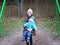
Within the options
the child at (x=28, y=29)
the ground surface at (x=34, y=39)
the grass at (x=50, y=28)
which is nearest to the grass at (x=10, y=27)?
the ground surface at (x=34, y=39)

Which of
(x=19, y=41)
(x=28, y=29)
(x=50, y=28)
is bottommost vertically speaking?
(x=19, y=41)

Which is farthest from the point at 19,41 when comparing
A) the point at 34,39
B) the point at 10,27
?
the point at 10,27

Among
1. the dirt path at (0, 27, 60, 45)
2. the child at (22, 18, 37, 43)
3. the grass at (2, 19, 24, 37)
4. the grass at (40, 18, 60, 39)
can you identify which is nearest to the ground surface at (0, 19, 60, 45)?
the dirt path at (0, 27, 60, 45)

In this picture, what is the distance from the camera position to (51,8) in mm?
13023

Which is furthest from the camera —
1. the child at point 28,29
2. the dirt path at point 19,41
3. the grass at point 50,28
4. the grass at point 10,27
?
the grass at point 10,27

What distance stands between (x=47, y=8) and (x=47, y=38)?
19.8ft

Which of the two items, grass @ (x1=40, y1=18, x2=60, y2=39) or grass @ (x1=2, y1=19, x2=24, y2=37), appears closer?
grass @ (x1=40, y1=18, x2=60, y2=39)

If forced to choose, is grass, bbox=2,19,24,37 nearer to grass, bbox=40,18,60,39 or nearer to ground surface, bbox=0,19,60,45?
ground surface, bbox=0,19,60,45

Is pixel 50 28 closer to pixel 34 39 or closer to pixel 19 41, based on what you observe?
pixel 34 39

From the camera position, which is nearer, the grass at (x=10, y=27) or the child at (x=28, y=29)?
the child at (x=28, y=29)

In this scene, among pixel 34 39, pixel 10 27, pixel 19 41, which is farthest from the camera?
pixel 10 27

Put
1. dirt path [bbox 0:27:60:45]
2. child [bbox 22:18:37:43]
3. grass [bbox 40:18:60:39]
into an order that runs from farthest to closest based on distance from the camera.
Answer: grass [bbox 40:18:60:39] → dirt path [bbox 0:27:60:45] → child [bbox 22:18:37:43]

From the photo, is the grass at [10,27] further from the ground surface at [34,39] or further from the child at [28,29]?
the child at [28,29]

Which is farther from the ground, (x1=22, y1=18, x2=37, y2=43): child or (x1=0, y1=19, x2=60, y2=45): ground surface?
(x1=22, y1=18, x2=37, y2=43): child
